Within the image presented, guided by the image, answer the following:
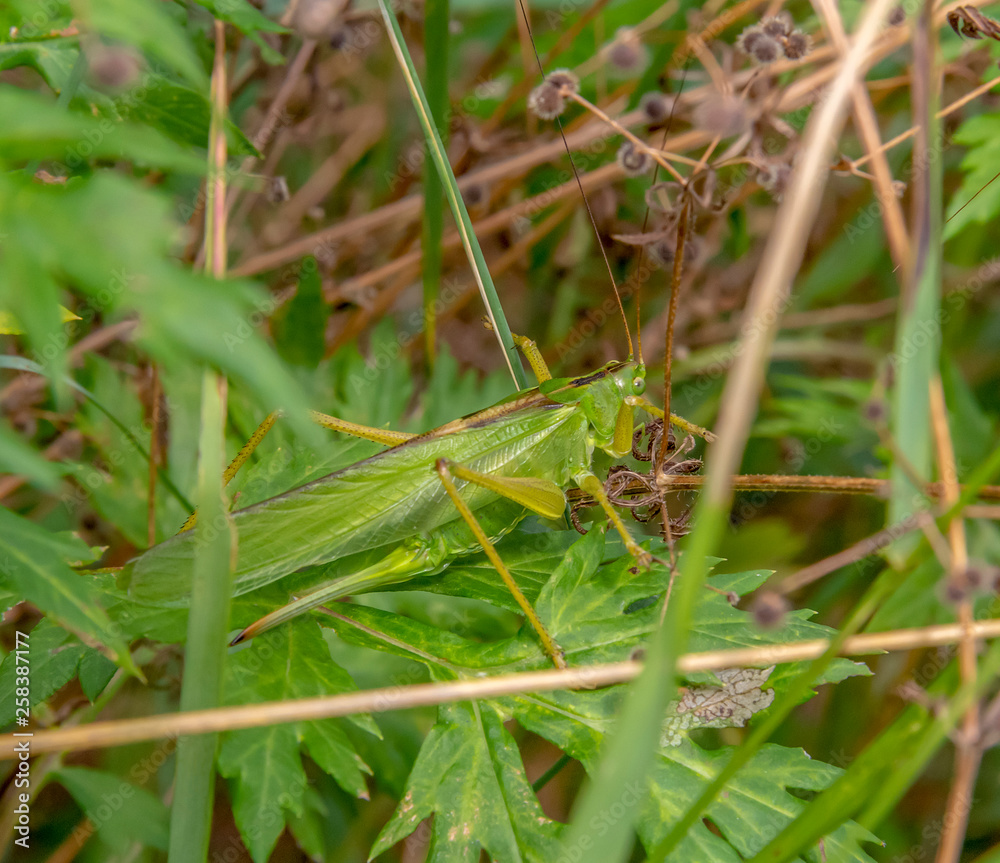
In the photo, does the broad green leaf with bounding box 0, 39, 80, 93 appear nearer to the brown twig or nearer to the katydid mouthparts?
the katydid mouthparts

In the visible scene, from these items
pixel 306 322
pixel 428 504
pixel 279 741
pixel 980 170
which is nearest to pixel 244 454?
pixel 428 504

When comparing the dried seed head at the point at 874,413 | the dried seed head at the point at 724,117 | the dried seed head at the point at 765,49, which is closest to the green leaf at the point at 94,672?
the dried seed head at the point at 874,413

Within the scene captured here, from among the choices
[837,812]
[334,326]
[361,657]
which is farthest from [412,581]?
[334,326]

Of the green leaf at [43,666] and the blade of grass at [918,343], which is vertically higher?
the blade of grass at [918,343]

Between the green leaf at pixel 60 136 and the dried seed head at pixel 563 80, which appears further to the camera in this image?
the dried seed head at pixel 563 80

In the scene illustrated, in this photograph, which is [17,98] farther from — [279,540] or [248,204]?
[248,204]

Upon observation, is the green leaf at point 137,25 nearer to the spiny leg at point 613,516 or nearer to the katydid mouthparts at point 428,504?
the katydid mouthparts at point 428,504
